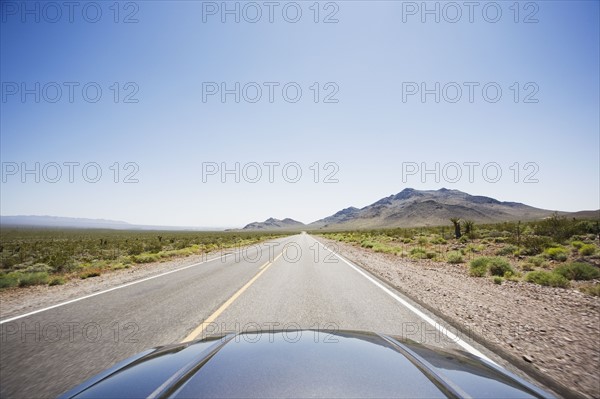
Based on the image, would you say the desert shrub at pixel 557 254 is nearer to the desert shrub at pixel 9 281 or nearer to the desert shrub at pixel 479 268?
the desert shrub at pixel 479 268

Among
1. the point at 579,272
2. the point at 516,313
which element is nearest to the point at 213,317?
the point at 516,313

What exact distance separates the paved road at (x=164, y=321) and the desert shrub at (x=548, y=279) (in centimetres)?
536

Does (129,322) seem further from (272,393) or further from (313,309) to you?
(272,393)

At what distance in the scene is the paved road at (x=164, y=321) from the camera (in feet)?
12.5

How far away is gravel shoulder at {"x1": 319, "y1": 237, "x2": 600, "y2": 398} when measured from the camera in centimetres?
386

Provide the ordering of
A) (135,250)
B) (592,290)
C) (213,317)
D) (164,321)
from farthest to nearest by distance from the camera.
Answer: (135,250) → (592,290) → (213,317) → (164,321)

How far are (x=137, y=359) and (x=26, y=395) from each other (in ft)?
4.94

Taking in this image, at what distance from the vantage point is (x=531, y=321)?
5656 mm

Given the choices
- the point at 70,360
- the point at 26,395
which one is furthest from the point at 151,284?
the point at 26,395

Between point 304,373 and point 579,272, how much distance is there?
43.1 ft

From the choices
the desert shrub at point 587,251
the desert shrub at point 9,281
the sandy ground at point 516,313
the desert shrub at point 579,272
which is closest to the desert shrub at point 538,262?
the desert shrub at point 587,251

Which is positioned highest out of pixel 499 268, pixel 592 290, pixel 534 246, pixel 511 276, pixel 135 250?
pixel 534 246

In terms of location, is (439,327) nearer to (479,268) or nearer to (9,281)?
(479,268)

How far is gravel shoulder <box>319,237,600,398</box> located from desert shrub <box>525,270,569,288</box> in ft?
1.96
